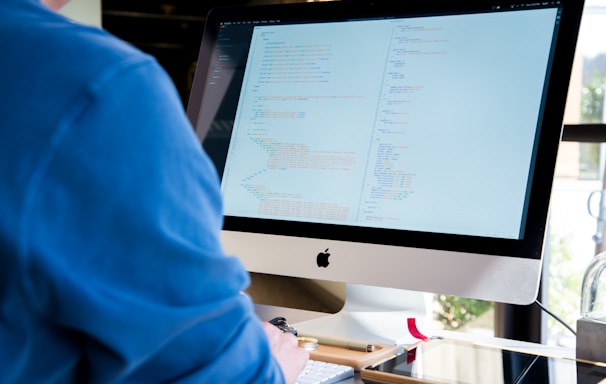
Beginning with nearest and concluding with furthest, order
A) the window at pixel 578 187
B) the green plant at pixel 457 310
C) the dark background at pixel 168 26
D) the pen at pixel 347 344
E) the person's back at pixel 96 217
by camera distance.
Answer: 1. the person's back at pixel 96 217
2. the pen at pixel 347 344
3. the window at pixel 578 187
4. the green plant at pixel 457 310
5. the dark background at pixel 168 26

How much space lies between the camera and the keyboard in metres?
0.77

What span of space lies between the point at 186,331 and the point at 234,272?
0.05 metres

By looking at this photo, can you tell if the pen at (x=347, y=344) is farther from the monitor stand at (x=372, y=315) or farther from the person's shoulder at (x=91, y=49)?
the person's shoulder at (x=91, y=49)

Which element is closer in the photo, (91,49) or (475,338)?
(91,49)

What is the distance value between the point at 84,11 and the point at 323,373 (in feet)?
12.9

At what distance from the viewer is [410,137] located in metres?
0.94

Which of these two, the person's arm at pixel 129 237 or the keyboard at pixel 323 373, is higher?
the person's arm at pixel 129 237

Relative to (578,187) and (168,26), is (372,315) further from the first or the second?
(168,26)

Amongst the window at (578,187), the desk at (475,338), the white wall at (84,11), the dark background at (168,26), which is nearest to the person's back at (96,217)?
the desk at (475,338)

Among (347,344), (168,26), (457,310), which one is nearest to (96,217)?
(347,344)

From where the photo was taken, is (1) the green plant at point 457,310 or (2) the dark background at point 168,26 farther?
(2) the dark background at point 168,26

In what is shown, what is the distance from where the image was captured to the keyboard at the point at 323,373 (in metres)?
0.77

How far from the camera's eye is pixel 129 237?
405mm

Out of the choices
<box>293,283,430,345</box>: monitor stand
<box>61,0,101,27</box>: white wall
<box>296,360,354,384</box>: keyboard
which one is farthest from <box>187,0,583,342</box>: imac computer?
<box>61,0,101,27</box>: white wall
